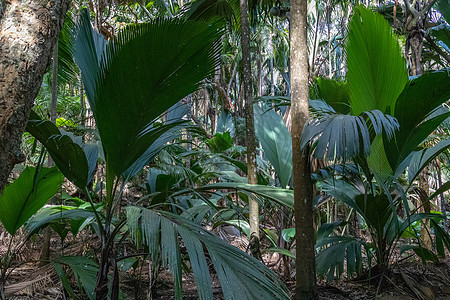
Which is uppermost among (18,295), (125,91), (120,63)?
(120,63)

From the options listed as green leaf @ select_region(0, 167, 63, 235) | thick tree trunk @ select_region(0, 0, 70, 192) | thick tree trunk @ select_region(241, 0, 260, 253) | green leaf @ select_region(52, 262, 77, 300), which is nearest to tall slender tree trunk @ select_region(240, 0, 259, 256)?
thick tree trunk @ select_region(241, 0, 260, 253)

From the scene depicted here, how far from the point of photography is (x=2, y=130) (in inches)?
55.6

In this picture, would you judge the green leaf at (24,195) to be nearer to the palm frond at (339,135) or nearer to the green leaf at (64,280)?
the green leaf at (64,280)

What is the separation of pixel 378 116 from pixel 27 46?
6.56 ft

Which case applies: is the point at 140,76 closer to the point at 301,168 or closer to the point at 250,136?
the point at 301,168

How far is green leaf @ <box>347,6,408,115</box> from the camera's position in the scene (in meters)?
3.06

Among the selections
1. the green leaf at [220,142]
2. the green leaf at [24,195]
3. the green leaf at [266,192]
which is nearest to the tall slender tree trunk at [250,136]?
the green leaf at [266,192]

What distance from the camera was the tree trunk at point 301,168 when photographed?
2350 millimetres

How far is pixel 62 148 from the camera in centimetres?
218

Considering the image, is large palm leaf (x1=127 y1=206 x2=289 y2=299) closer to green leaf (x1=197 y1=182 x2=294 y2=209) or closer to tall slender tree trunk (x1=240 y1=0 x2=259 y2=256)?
green leaf (x1=197 y1=182 x2=294 y2=209)

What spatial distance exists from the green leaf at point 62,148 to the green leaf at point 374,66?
2.22 metres

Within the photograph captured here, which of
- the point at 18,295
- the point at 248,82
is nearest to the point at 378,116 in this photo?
the point at 248,82

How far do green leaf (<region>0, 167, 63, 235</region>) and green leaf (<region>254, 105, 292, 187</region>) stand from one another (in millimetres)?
1994

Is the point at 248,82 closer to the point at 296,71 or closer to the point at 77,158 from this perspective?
the point at 296,71
